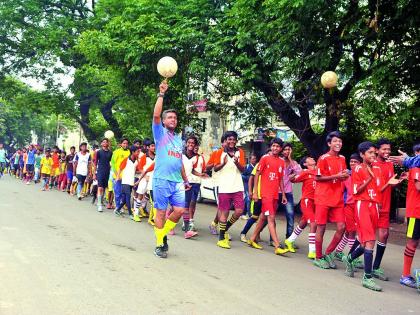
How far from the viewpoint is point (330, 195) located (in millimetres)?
7008

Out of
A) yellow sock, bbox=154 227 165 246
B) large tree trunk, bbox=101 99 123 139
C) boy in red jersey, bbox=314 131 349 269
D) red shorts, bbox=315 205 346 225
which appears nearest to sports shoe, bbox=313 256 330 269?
boy in red jersey, bbox=314 131 349 269

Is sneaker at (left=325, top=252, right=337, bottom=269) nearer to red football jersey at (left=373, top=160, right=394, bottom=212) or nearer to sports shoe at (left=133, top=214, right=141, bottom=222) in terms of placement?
red football jersey at (left=373, top=160, right=394, bottom=212)

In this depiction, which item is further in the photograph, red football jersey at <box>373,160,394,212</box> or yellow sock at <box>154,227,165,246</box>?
yellow sock at <box>154,227,165,246</box>

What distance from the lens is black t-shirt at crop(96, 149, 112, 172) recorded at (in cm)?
1269

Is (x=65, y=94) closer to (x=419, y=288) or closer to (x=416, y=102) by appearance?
(x=416, y=102)

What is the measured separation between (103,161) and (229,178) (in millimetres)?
5527

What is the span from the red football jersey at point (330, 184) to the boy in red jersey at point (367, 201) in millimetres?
648

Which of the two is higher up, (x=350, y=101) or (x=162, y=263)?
(x=350, y=101)

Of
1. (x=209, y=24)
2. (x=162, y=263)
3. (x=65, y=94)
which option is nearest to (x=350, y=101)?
(x=209, y=24)

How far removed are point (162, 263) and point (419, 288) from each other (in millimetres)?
3165

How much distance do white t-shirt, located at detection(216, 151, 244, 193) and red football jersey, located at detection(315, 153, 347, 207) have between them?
1595 mm

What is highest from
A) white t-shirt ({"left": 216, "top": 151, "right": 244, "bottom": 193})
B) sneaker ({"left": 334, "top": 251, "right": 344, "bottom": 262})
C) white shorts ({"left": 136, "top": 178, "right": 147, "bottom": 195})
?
white t-shirt ({"left": 216, "top": 151, "right": 244, "bottom": 193})

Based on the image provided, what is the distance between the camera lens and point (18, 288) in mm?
4883

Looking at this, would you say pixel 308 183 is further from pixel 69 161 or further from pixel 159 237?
pixel 69 161
